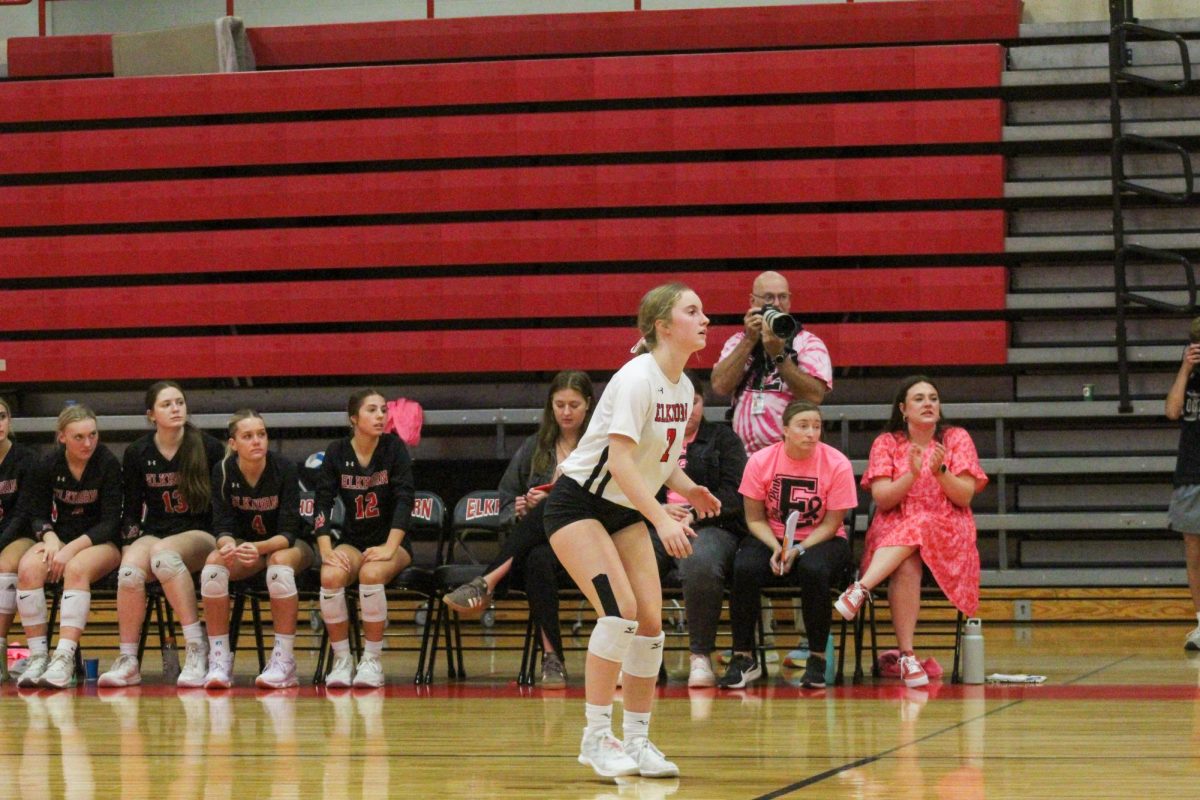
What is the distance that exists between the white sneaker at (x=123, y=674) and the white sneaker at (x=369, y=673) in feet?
3.25

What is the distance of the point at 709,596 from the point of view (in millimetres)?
6004

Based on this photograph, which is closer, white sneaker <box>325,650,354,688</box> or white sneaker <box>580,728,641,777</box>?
white sneaker <box>580,728,641,777</box>

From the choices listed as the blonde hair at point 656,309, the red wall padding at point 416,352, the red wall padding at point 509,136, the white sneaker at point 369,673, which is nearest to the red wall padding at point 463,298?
the red wall padding at point 416,352

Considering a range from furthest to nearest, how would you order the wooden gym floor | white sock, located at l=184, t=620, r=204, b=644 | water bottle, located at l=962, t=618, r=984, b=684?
white sock, located at l=184, t=620, r=204, b=644 < water bottle, located at l=962, t=618, r=984, b=684 < the wooden gym floor

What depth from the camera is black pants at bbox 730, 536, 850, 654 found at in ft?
19.4

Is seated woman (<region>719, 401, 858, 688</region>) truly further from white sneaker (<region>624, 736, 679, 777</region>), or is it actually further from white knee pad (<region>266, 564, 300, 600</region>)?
white sneaker (<region>624, 736, 679, 777</region>)

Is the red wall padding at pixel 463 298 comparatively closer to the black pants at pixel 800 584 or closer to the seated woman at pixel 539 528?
the seated woman at pixel 539 528

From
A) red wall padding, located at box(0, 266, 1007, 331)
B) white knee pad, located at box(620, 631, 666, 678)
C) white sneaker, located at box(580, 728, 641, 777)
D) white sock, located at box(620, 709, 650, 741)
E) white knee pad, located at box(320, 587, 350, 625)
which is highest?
red wall padding, located at box(0, 266, 1007, 331)

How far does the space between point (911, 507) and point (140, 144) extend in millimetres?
5048

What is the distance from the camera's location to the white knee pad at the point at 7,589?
6633mm

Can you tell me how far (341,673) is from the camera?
6.14 m

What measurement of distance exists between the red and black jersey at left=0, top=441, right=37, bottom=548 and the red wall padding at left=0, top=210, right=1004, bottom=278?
6.47ft

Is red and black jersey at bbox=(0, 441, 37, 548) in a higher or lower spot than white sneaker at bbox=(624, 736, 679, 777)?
higher

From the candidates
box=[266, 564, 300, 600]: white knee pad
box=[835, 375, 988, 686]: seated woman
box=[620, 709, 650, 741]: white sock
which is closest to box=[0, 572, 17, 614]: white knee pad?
box=[266, 564, 300, 600]: white knee pad
